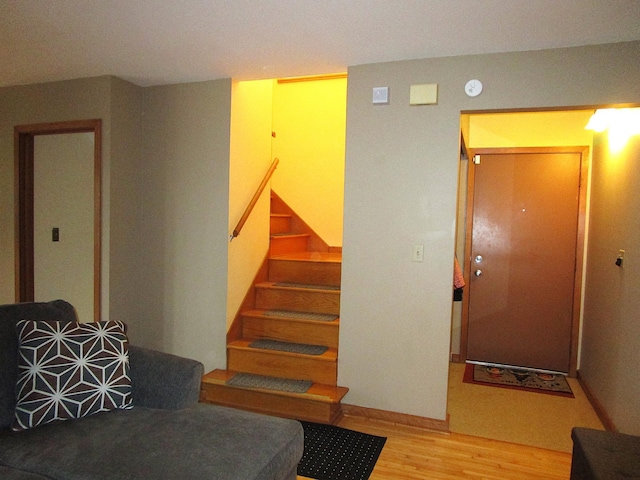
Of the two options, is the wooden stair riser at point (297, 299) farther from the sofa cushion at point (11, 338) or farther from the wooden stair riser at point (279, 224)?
the sofa cushion at point (11, 338)

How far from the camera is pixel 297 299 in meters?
3.46

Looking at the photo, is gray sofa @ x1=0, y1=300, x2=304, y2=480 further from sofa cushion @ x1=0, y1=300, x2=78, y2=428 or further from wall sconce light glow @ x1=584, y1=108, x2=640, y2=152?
wall sconce light glow @ x1=584, y1=108, x2=640, y2=152

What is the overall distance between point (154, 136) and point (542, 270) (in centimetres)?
352

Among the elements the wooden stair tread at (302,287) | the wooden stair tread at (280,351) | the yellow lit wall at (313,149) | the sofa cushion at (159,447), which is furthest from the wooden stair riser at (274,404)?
the yellow lit wall at (313,149)

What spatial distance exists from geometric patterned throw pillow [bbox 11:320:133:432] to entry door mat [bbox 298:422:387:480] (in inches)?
40.0

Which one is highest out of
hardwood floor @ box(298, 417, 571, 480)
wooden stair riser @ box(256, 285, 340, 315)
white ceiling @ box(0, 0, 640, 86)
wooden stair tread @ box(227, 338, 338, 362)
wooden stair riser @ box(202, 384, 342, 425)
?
white ceiling @ box(0, 0, 640, 86)

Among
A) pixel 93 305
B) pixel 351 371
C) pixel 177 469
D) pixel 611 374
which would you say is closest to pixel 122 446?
pixel 177 469

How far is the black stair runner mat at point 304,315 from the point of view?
3250mm

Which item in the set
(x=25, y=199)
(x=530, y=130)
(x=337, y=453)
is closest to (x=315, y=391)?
(x=337, y=453)

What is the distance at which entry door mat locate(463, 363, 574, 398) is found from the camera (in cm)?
356

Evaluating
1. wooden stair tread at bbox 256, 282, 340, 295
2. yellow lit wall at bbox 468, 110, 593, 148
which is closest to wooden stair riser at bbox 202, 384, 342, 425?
wooden stair tread at bbox 256, 282, 340, 295

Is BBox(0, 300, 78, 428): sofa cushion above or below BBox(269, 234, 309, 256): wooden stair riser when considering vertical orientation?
below

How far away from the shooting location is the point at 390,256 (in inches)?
111

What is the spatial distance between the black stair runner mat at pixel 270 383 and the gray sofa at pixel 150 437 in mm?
1032
